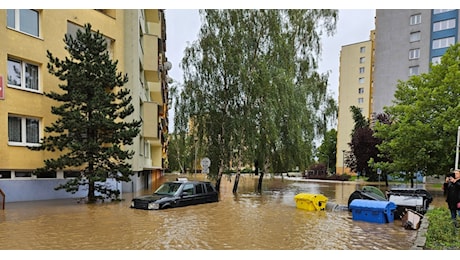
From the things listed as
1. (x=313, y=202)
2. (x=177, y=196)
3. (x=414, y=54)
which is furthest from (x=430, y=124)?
(x=414, y=54)

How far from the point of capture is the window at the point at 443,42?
158 ft

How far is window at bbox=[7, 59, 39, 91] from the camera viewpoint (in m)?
15.1

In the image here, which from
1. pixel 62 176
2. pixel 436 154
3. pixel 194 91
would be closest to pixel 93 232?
pixel 62 176

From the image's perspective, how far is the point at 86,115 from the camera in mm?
15055

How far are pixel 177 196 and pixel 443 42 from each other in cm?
5046

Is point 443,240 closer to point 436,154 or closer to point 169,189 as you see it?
point 169,189

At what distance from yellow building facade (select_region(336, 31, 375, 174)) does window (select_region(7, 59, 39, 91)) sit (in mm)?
53847

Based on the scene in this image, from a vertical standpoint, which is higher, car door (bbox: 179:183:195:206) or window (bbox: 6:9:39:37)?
window (bbox: 6:9:39:37)

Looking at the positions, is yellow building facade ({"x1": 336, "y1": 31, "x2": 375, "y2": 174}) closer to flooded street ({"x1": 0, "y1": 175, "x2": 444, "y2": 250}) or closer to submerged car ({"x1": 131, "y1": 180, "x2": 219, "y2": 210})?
submerged car ({"x1": 131, "y1": 180, "x2": 219, "y2": 210})

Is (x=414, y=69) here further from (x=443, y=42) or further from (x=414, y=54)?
(x=443, y=42)

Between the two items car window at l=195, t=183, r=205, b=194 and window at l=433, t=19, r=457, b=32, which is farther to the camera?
window at l=433, t=19, r=457, b=32

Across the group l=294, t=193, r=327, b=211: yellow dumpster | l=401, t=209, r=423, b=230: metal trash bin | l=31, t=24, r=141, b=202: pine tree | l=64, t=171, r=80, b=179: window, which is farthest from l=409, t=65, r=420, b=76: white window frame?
l=64, t=171, r=80, b=179: window

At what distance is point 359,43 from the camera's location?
211 ft

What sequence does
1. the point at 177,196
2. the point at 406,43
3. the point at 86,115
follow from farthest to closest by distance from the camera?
the point at 406,43
the point at 86,115
the point at 177,196
